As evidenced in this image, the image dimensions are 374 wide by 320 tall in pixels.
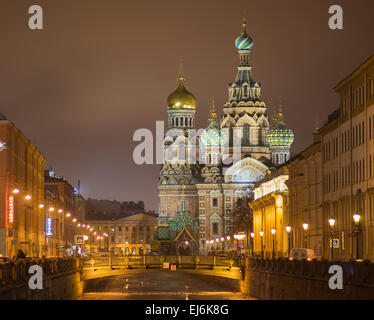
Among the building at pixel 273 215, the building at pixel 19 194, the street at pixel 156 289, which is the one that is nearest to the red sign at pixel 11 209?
the building at pixel 19 194

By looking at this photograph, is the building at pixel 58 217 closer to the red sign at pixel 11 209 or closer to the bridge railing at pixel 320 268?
the red sign at pixel 11 209

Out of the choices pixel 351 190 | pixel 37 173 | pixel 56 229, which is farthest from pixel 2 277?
pixel 56 229

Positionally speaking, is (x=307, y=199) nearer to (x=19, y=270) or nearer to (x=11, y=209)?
(x=11, y=209)

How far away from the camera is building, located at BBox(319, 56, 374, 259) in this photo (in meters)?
70.4

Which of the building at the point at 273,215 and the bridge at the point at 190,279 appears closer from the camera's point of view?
the bridge at the point at 190,279

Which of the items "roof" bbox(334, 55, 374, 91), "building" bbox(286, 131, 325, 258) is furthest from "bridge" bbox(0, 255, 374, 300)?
"roof" bbox(334, 55, 374, 91)

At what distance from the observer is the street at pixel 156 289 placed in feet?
301

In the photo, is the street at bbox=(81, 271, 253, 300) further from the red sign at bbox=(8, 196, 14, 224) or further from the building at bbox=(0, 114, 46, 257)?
the red sign at bbox=(8, 196, 14, 224)

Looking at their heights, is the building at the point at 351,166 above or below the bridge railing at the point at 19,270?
above

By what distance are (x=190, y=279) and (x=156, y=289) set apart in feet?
84.7

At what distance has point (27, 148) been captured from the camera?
108 metres

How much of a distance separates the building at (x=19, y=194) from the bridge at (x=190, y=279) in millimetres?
7112

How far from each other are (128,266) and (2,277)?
48834 mm
